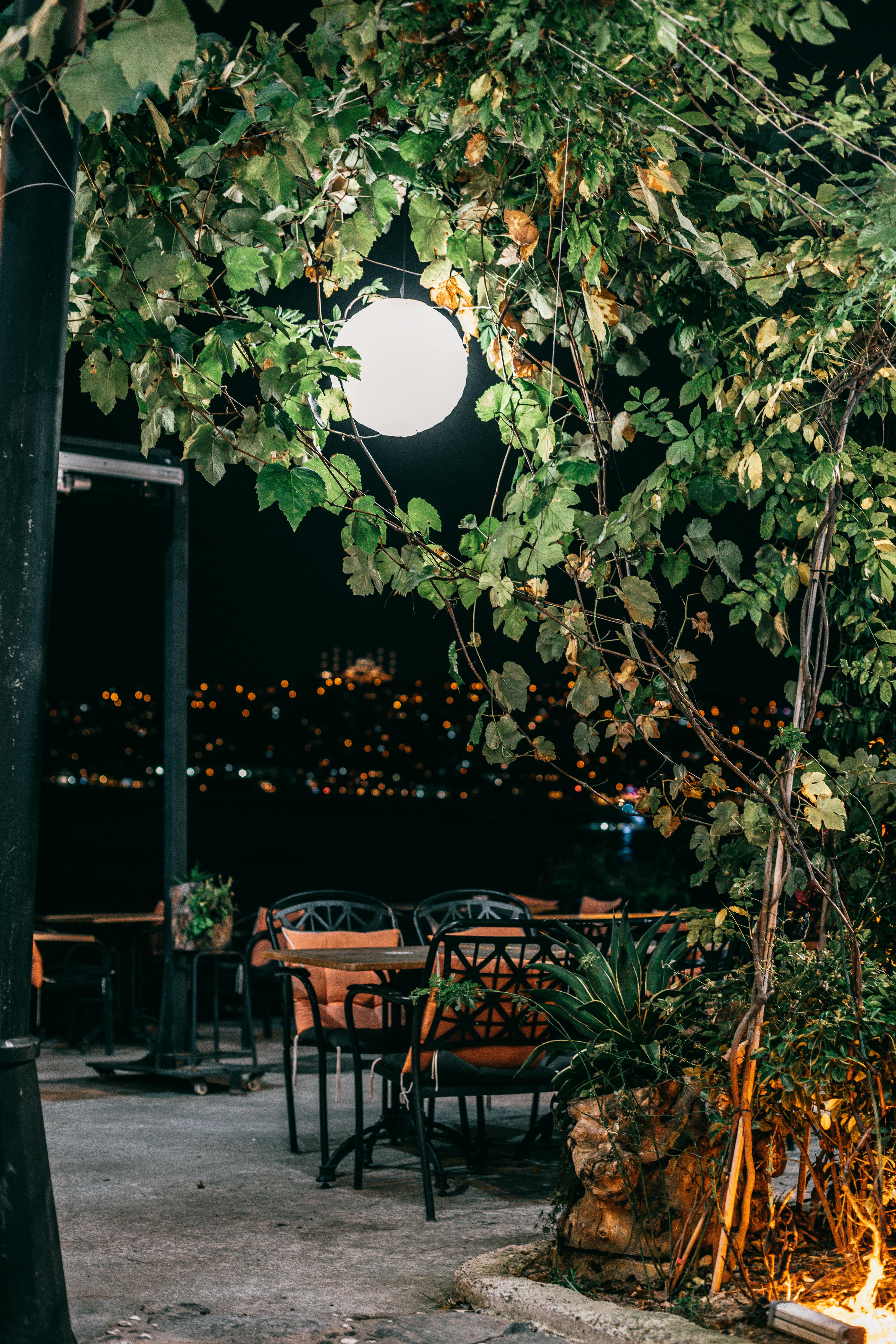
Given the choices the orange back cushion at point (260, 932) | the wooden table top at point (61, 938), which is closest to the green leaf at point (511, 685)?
the orange back cushion at point (260, 932)

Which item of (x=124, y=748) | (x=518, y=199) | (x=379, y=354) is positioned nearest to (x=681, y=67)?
(x=518, y=199)

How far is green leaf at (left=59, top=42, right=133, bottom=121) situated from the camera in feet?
6.10

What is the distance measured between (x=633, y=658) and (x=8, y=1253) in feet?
5.62

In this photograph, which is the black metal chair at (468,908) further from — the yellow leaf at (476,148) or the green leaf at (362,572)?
the yellow leaf at (476,148)

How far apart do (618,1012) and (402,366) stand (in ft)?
5.65

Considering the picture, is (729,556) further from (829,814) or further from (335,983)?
(335,983)

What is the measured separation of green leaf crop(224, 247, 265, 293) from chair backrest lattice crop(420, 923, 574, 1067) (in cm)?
220

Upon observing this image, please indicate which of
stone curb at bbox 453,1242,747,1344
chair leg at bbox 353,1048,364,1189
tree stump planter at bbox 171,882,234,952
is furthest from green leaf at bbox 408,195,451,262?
tree stump planter at bbox 171,882,234,952

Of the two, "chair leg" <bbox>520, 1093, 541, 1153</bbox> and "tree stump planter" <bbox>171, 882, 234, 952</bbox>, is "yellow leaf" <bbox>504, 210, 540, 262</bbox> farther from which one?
"tree stump planter" <bbox>171, 882, 234, 952</bbox>

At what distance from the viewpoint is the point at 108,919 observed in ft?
24.7

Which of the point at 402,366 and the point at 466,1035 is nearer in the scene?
the point at 402,366

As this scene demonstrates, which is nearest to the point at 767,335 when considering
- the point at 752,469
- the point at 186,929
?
the point at 752,469

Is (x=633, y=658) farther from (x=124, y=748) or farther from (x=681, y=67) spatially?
(x=124, y=748)

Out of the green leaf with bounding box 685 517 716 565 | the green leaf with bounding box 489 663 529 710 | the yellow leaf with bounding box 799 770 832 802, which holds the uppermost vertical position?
the green leaf with bounding box 685 517 716 565
